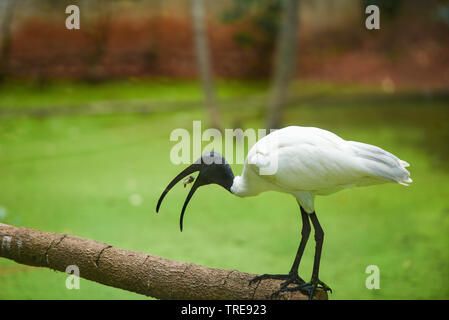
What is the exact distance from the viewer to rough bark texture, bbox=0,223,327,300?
6.59 feet

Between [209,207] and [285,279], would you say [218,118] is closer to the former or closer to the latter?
[209,207]

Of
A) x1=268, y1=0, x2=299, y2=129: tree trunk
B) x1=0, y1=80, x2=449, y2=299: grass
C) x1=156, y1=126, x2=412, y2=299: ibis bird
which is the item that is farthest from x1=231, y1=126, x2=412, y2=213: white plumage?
x1=268, y1=0, x2=299, y2=129: tree trunk

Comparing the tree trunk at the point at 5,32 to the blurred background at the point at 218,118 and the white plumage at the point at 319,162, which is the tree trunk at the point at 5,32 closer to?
the blurred background at the point at 218,118

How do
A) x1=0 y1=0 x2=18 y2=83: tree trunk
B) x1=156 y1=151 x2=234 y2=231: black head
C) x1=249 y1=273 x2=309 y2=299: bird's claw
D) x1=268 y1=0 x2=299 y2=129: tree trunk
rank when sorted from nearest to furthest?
x1=249 y1=273 x2=309 y2=299: bird's claw, x1=156 y1=151 x2=234 y2=231: black head, x1=268 y1=0 x2=299 y2=129: tree trunk, x1=0 y1=0 x2=18 y2=83: tree trunk

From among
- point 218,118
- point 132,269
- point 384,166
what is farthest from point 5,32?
point 384,166

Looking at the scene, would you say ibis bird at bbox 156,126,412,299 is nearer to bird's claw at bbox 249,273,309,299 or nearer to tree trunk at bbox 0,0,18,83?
bird's claw at bbox 249,273,309,299

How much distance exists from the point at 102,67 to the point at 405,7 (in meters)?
5.21

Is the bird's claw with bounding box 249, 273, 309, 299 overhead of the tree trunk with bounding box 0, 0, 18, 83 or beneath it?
beneath

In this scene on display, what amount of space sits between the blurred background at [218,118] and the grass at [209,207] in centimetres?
2

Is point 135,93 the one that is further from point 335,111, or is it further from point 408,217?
point 408,217

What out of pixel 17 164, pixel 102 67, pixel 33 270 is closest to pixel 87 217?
pixel 33 270

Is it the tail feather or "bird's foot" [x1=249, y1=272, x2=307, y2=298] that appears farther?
"bird's foot" [x1=249, y1=272, x2=307, y2=298]

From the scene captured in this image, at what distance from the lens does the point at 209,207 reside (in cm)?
440

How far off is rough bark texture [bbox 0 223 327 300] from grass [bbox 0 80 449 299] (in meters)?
0.89
